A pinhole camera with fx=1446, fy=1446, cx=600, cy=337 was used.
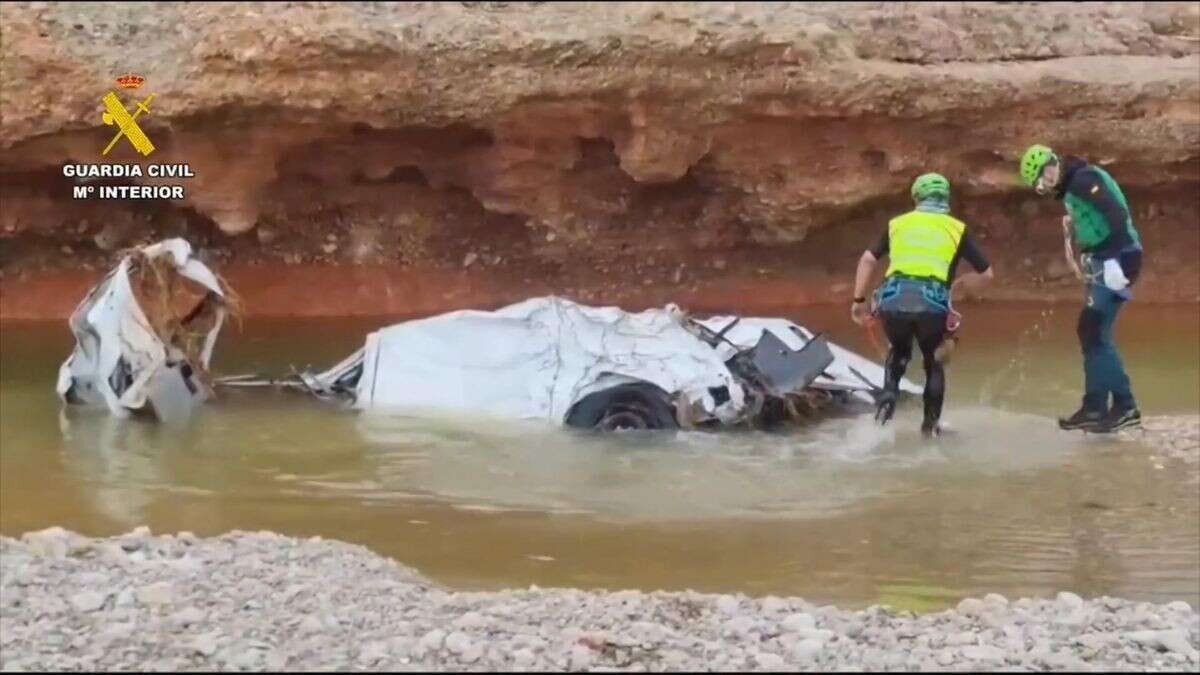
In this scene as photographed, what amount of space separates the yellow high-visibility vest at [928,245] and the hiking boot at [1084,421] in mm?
1192

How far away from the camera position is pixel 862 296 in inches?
362

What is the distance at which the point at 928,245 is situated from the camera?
29.0 feet

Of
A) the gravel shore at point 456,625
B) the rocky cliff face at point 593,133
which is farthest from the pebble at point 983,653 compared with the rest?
the rocky cliff face at point 593,133

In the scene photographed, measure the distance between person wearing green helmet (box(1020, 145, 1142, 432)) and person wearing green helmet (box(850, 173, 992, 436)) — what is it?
1.87ft

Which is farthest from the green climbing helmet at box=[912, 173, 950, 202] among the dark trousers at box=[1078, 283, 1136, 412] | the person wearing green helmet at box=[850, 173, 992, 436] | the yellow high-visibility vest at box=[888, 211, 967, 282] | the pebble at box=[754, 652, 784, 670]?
the pebble at box=[754, 652, 784, 670]

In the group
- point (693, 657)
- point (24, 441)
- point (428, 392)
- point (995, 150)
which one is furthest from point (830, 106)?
point (693, 657)

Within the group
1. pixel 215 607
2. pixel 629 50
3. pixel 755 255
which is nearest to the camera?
pixel 215 607

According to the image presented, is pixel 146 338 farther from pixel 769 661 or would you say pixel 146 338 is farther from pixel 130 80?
pixel 769 661

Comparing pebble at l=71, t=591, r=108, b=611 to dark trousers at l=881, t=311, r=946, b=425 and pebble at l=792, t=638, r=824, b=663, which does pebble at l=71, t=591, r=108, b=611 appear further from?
dark trousers at l=881, t=311, r=946, b=425

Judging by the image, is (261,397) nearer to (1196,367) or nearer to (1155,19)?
(1196,367)

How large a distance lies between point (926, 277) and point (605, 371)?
6.77ft

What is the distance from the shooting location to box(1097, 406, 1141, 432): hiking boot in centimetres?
885

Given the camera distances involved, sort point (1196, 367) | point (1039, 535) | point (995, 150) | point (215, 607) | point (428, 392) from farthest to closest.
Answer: point (995, 150) < point (1196, 367) < point (428, 392) < point (1039, 535) < point (215, 607)

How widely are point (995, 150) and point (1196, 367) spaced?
2.97 metres
